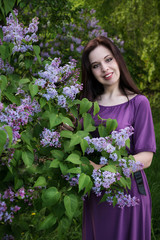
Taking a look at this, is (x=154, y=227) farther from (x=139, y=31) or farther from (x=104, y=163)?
(x=139, y=31)

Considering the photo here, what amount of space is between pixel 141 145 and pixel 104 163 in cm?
53

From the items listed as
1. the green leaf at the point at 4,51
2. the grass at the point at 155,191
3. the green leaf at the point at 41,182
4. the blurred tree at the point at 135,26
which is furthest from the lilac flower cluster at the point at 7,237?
the blurred tree at the point at 135,26

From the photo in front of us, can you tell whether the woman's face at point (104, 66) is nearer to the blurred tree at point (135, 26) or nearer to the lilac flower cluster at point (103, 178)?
the lilac flower cluster at point (103, 178)

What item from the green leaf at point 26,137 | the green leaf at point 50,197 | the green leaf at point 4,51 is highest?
the green leaf at point 4,51

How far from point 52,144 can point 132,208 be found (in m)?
0.83

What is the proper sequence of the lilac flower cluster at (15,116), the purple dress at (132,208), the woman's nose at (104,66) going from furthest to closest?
the woman's nose at (104,66) → the purple dress at (132,208) → the lilac flower cluster at (15,116)

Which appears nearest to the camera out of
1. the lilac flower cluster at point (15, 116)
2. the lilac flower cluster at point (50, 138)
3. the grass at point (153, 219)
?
the lilac flower cluster at point (15, 116)

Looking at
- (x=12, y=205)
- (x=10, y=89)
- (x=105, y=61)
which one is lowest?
(x=12, y=205)

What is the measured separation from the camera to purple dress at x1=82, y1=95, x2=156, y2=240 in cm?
203

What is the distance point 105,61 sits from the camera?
2215mm

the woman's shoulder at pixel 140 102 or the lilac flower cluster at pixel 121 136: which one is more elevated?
the woman's shoulder at pixel 140 102

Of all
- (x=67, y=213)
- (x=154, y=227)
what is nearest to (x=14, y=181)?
(x=67, y=213)

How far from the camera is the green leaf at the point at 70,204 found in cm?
143

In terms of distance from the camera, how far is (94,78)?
2422mm
